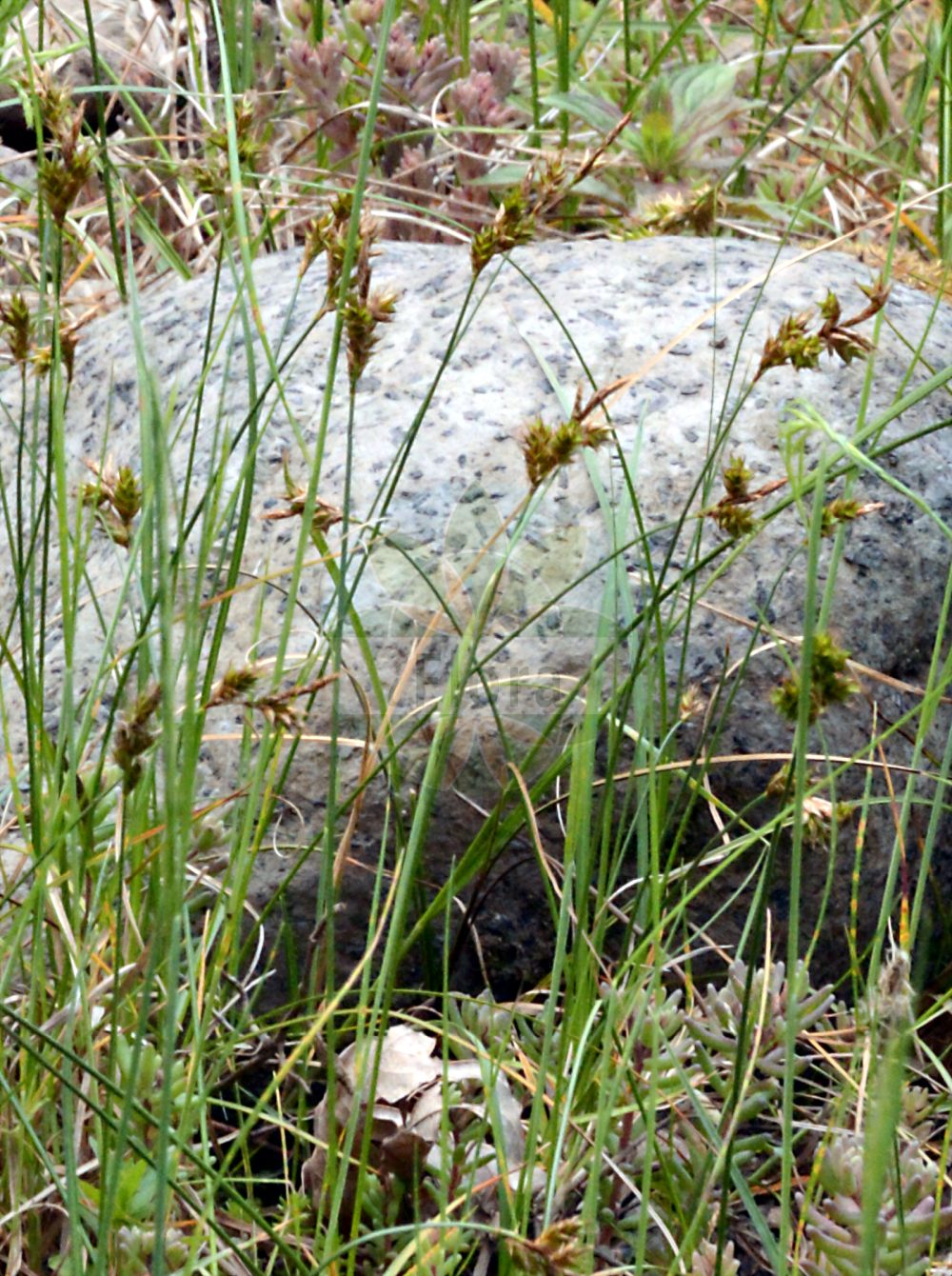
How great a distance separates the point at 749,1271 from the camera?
1.31m

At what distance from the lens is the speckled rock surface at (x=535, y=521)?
1.59 metres

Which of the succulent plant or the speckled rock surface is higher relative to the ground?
the speckled rock surface

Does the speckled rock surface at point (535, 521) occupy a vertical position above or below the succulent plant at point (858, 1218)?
above

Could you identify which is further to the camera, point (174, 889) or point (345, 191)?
point (345, 191)

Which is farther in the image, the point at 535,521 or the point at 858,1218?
the point at 535,521

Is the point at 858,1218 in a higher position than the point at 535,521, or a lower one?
lower

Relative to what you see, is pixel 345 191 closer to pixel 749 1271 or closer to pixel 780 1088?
pixel 780 1088

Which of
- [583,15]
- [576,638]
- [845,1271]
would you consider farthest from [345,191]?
[583,15]

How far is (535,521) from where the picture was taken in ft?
5.53

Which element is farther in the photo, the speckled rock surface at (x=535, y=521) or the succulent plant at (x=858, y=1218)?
the speckled rock surface at (x=535, y=521)

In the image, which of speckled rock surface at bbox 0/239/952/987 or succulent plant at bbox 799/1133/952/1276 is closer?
succulent plant at bbox 799/1133/952/1276

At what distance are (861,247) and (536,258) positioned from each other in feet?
1.85

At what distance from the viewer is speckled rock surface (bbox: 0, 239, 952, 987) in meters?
1.59

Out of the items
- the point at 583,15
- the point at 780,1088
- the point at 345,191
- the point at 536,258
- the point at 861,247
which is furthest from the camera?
the point at 583,15
